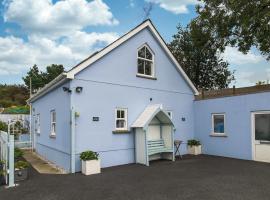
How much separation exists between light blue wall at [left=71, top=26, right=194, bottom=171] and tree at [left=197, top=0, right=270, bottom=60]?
175 inches

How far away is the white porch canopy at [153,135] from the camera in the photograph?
11.6 m

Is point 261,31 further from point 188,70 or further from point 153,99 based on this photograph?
point 188,70

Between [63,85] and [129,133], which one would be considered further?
[129,133]

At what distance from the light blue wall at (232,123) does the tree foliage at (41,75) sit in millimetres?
44742

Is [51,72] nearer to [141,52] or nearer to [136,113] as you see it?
[141,52]

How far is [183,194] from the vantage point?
23.2ft

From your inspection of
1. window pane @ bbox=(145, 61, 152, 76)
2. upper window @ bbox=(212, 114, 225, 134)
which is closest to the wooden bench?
upper window @ bbox=(212, 114, 225, 134)

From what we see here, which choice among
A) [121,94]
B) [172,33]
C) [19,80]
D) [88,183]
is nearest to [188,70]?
[172,33]

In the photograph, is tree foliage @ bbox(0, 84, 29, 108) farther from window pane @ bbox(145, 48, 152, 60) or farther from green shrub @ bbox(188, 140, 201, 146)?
green shrub @ bbox(188, 140, 201, 146)

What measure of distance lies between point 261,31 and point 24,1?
13.2 meters

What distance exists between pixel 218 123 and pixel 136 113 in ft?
17.4

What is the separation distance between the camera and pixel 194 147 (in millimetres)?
14852

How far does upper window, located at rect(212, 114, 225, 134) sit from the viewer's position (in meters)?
14.1

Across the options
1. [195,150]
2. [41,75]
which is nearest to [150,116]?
[195,150]
